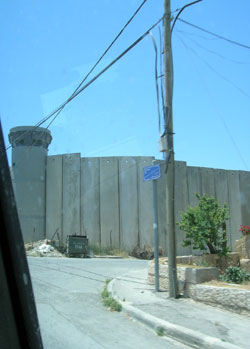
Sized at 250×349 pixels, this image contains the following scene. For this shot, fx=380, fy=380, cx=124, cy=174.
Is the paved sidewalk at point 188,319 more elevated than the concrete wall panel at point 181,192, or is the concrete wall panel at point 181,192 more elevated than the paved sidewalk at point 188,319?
the concrete wall panel at point 181,192

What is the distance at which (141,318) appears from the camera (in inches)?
254

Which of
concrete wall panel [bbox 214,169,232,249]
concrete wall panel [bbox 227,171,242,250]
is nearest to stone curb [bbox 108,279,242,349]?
concrete wall panel [bbox 214,169,232,249]

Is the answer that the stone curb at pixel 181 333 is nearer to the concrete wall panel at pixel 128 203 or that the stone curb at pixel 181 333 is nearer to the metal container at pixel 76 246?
the metal container at pixel 76 246

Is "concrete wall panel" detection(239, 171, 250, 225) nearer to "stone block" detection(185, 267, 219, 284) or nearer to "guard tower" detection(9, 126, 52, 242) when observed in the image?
"guard tower" detection(9, 126, 52, 242)

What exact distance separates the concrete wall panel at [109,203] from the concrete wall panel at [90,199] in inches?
9.6

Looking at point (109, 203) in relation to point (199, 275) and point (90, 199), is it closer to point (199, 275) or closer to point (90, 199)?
point (90, 199)

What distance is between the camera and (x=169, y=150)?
8453mm

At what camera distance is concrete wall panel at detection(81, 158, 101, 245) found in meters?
22.4

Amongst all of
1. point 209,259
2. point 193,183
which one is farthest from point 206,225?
point 193,183

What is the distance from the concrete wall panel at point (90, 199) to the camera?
22.4 meters

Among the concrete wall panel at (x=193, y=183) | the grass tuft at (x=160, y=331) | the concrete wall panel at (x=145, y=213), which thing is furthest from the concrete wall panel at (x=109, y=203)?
the grass tuft at (x=160, y=331)

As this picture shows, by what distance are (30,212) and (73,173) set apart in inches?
133

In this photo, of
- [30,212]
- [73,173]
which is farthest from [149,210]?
[30,212]

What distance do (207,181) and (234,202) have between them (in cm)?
266
